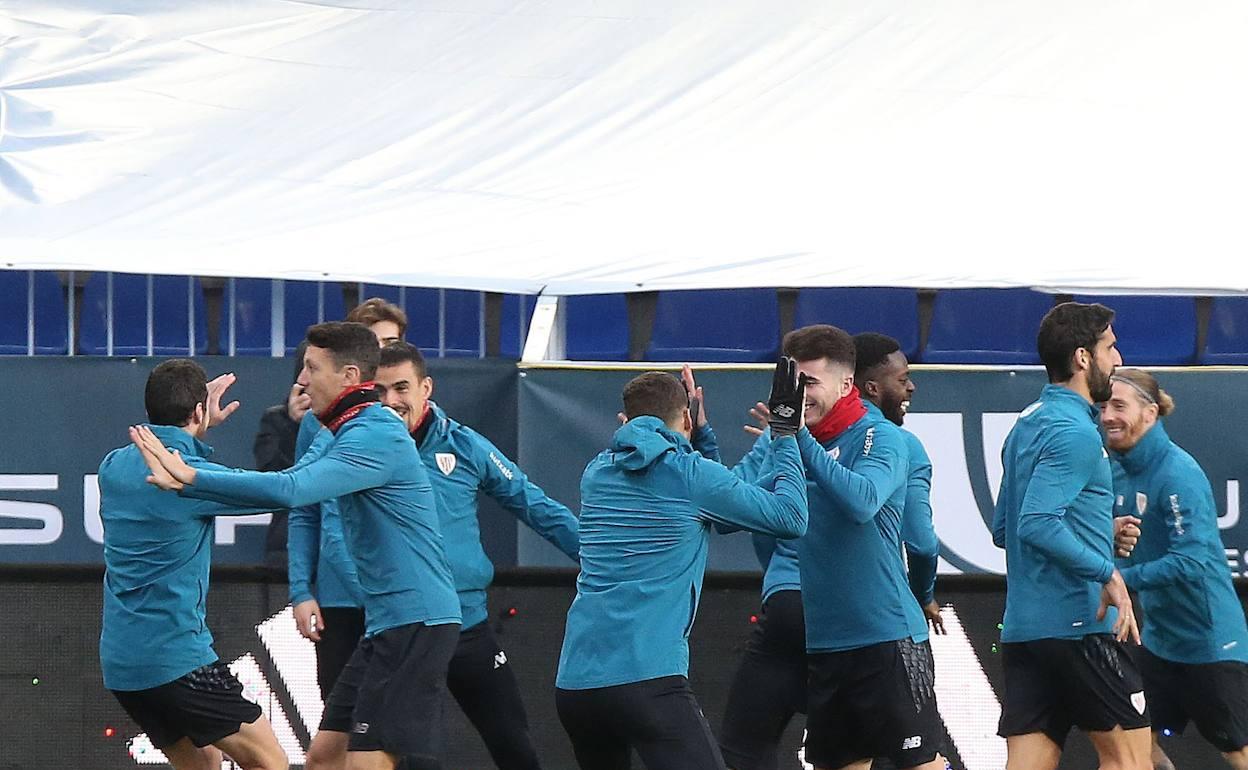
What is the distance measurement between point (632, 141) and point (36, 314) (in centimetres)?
278

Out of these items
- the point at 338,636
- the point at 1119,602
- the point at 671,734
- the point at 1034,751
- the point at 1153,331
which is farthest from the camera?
the point at 1153,331

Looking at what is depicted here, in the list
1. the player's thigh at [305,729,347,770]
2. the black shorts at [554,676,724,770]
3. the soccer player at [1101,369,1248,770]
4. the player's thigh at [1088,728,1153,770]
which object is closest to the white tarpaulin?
the soccer player at [1101,369,1248,770]

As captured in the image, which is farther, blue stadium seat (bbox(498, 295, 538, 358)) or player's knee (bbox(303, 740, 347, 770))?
blue stadium seat (bbox(498, 295, 538, 358))

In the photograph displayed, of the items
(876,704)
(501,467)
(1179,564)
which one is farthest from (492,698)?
(1179,564)

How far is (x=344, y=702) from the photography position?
6055 millimetres

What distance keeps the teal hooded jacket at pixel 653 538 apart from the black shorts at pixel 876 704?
0.62 metres

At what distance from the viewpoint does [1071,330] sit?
5.74 meters

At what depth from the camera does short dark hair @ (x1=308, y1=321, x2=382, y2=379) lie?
5.49 meters

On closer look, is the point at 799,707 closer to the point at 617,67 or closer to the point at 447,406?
the point at 447,406

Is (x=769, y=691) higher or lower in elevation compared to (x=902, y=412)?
lower

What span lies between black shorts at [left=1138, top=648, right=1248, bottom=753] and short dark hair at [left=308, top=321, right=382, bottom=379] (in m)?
3.21

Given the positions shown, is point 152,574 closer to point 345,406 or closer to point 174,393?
point 174,393

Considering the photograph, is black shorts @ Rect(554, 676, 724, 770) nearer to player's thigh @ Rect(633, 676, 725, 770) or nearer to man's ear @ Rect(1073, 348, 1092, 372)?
player's thigh @ Rect(633, 676, 725, 770)

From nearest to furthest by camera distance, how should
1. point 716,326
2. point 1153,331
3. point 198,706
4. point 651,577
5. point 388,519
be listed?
point 651,577 < point 388,519 < point 198,706 < point 716,326 < point 1153,331
